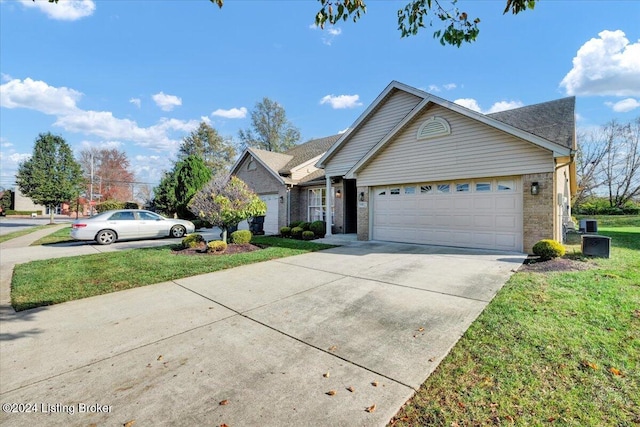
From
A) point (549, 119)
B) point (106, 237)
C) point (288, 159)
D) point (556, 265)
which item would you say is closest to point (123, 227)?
point (106, 237)

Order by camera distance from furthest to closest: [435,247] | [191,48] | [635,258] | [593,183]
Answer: [593,183] < [191,48] < [435,247] < [635,258]

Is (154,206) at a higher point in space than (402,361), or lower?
higher

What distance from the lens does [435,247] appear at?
993 cm

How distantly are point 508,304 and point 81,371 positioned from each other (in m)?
5.46

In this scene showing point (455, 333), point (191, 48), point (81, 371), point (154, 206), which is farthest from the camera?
point (154, 206)

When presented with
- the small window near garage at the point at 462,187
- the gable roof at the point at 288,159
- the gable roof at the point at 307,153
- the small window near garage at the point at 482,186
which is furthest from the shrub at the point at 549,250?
the gable roof at the point at 307,153

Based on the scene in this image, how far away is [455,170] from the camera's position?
31.7 ft

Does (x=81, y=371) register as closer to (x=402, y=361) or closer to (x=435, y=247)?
(x=402, y=361)

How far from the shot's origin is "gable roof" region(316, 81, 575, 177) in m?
8.03

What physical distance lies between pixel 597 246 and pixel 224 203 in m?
10.8

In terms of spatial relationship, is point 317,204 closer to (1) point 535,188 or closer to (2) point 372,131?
(2) point 372,131

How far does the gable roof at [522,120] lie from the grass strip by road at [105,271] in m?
5.93

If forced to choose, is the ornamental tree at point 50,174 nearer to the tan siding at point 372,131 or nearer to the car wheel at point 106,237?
the car wheel at point 106,237

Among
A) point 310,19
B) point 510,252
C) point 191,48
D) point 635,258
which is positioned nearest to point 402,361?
point 310,19
